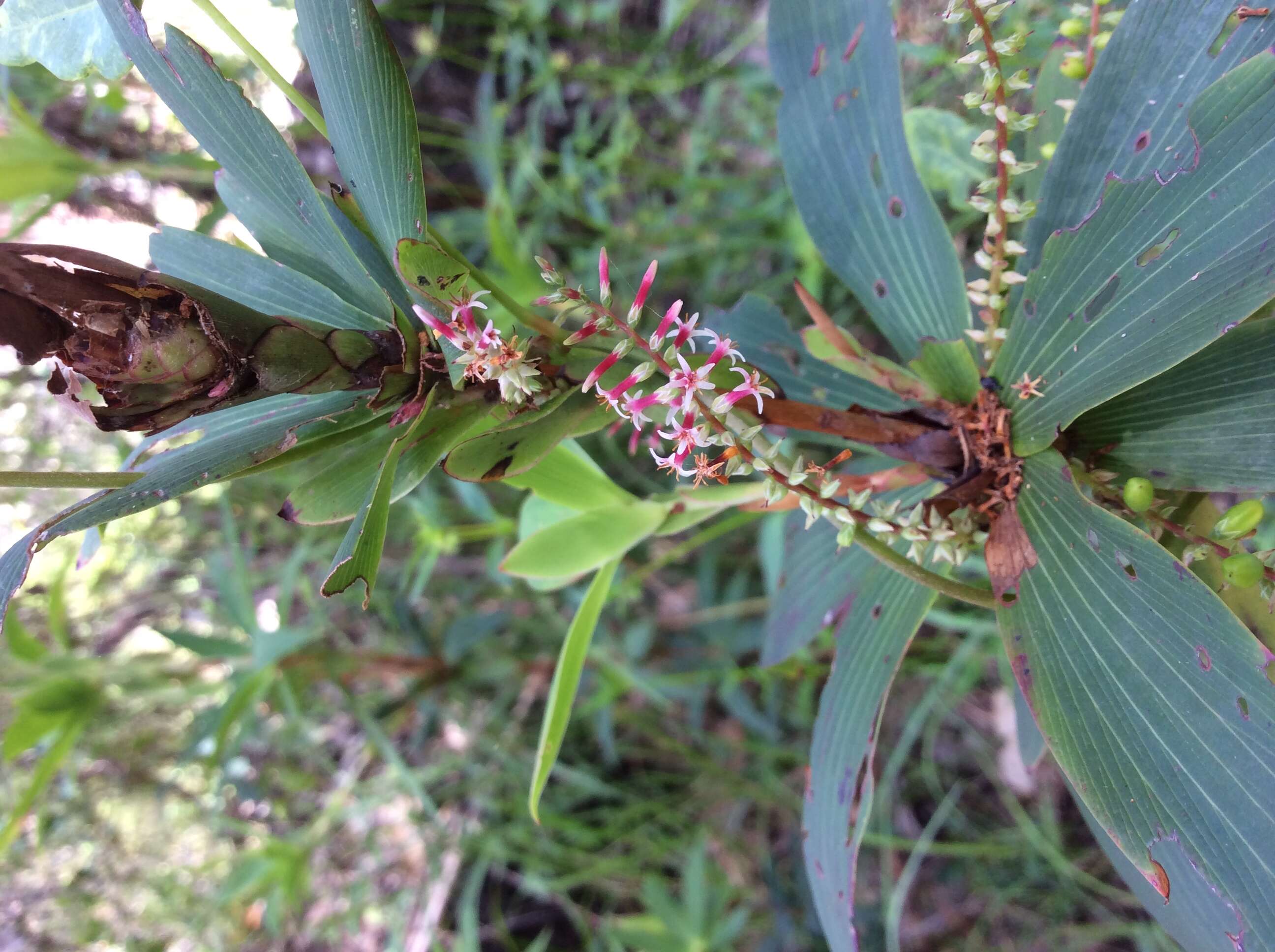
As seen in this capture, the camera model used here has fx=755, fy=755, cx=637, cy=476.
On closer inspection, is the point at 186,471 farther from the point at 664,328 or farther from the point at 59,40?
the point at 59,40

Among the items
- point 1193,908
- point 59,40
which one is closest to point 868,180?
point 1193,908

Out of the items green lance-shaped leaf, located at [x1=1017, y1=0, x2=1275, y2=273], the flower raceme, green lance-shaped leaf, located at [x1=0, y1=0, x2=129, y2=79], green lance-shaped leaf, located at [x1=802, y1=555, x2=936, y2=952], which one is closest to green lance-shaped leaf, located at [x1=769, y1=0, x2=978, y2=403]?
green lance-shaped leaf, located at [x1=1017, y1=0, x2=1275, y2=273]

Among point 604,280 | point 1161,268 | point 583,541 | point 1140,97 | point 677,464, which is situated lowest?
point 583,541

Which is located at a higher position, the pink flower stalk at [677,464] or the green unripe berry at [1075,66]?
the green unripe berry at [1075,66]

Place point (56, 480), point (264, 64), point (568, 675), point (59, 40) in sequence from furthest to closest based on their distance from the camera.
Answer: point (568, 675) < point (59, 40) < point (264, 64) < point (56, 480)

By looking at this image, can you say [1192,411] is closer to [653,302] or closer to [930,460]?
[930,460]

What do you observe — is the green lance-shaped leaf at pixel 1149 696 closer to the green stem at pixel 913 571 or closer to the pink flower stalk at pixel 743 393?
the green stem at pixel 913 571

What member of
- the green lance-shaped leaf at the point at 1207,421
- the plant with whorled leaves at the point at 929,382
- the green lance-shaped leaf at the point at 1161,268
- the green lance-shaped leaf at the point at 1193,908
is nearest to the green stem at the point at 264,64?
the plant with whorled leaves at the point at 929,382
